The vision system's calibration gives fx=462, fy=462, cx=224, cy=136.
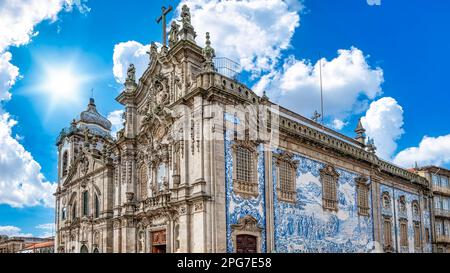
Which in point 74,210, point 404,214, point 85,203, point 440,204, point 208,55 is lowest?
point 404,214

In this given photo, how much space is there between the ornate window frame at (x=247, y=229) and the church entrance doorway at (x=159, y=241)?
426cm

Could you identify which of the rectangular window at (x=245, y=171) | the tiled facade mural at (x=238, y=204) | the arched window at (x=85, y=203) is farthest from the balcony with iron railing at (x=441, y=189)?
the arched window at (x=85, y=203)

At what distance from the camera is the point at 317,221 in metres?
25.6

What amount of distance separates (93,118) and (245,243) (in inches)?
943

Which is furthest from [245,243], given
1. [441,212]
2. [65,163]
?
[441,212]

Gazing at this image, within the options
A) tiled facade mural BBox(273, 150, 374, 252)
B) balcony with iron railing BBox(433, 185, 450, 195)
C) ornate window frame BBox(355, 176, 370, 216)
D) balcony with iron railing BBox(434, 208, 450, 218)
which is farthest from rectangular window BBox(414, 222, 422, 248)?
ornate window frame BBox(355, 176, 370, 216)

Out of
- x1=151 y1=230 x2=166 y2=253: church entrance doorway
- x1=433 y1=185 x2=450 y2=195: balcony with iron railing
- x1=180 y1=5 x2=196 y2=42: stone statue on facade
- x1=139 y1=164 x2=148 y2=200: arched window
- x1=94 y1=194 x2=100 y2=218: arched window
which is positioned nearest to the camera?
x1=151 y1=230 x2=166 y2=253: church entrance doorway

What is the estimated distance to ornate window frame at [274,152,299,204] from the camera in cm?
2359

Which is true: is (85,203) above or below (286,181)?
below

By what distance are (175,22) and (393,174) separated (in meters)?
19.4

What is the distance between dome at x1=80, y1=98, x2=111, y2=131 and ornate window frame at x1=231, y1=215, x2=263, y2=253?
23173 mm

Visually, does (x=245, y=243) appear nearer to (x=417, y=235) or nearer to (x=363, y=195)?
(x=363, y=195)

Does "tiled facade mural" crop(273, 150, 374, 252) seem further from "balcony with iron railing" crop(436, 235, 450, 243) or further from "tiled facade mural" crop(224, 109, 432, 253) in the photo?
"balcony with iron railing" crop(436, 235, 450, 243)

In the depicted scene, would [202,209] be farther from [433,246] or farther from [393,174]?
[433,246]
